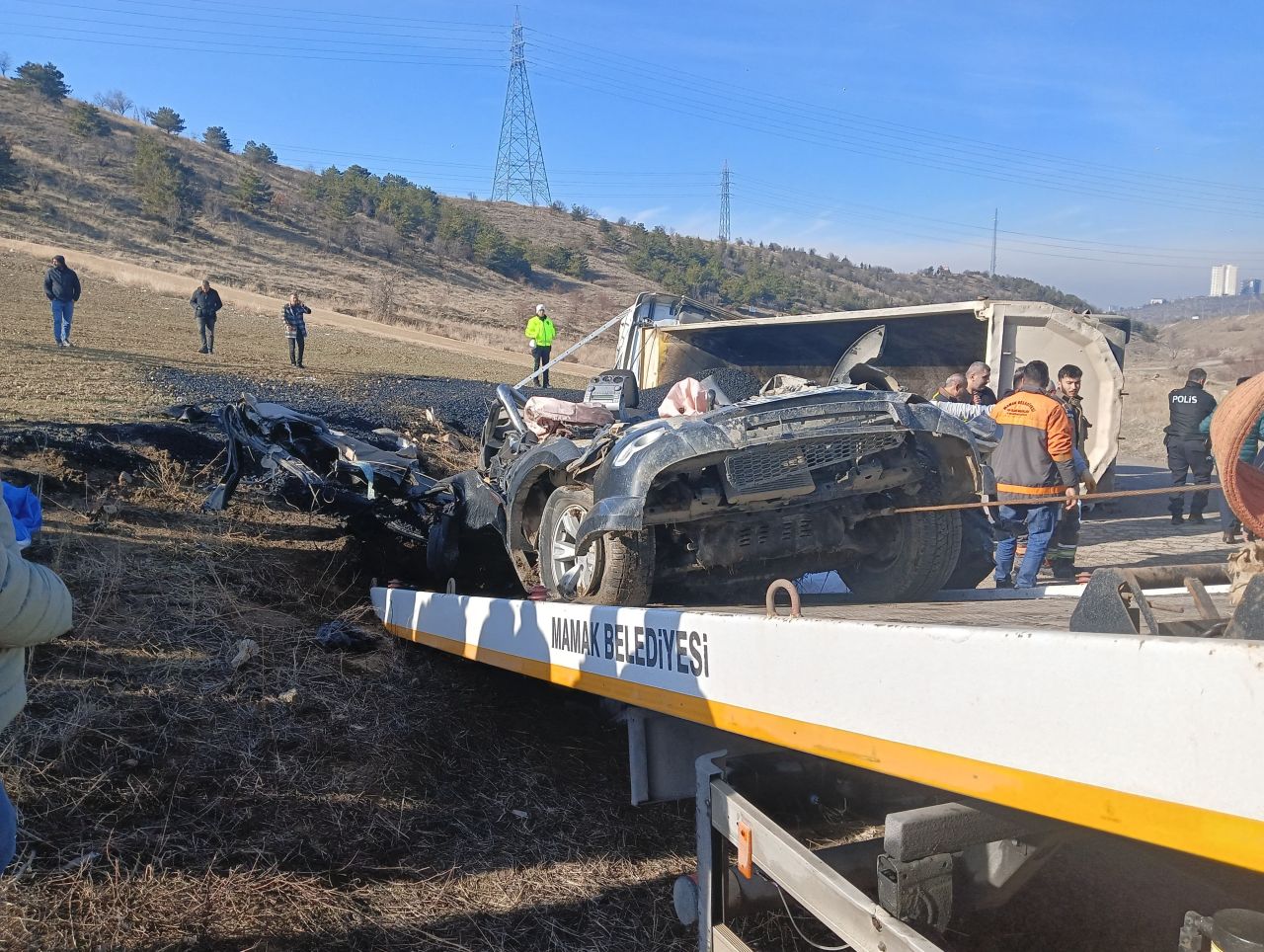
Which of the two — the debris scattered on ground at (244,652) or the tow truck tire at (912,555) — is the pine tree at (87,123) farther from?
the tow truck tire at (912,555)

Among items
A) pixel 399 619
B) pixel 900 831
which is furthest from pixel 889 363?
pixel 900 831

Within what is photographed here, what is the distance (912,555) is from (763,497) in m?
0.92

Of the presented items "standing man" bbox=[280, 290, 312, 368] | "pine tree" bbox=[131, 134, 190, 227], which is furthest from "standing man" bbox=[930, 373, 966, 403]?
"pine tree" bbox=[131, 134, 190, 227]

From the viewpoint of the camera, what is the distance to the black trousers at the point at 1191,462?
34.2 feet

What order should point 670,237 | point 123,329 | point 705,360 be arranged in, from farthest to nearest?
A: 1. point 670,237
2. point 123,329
3. point 705,360

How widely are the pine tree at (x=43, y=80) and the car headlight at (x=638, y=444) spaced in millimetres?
60117

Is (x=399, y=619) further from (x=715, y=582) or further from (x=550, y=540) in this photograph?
(x=715, y=582)

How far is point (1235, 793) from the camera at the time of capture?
4.97ft

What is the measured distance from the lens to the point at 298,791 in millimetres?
3818

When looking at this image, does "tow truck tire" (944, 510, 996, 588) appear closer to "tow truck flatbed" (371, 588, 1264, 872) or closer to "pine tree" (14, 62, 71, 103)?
"tow truck flatbed" (371, 588, 1264, 872)

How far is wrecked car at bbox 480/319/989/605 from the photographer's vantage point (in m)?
3.74

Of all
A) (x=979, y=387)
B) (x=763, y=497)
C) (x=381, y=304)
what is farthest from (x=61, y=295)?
(x=381, y=304)

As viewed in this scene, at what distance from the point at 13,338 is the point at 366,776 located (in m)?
13.3

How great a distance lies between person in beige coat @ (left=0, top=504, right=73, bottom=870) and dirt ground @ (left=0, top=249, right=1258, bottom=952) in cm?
110
